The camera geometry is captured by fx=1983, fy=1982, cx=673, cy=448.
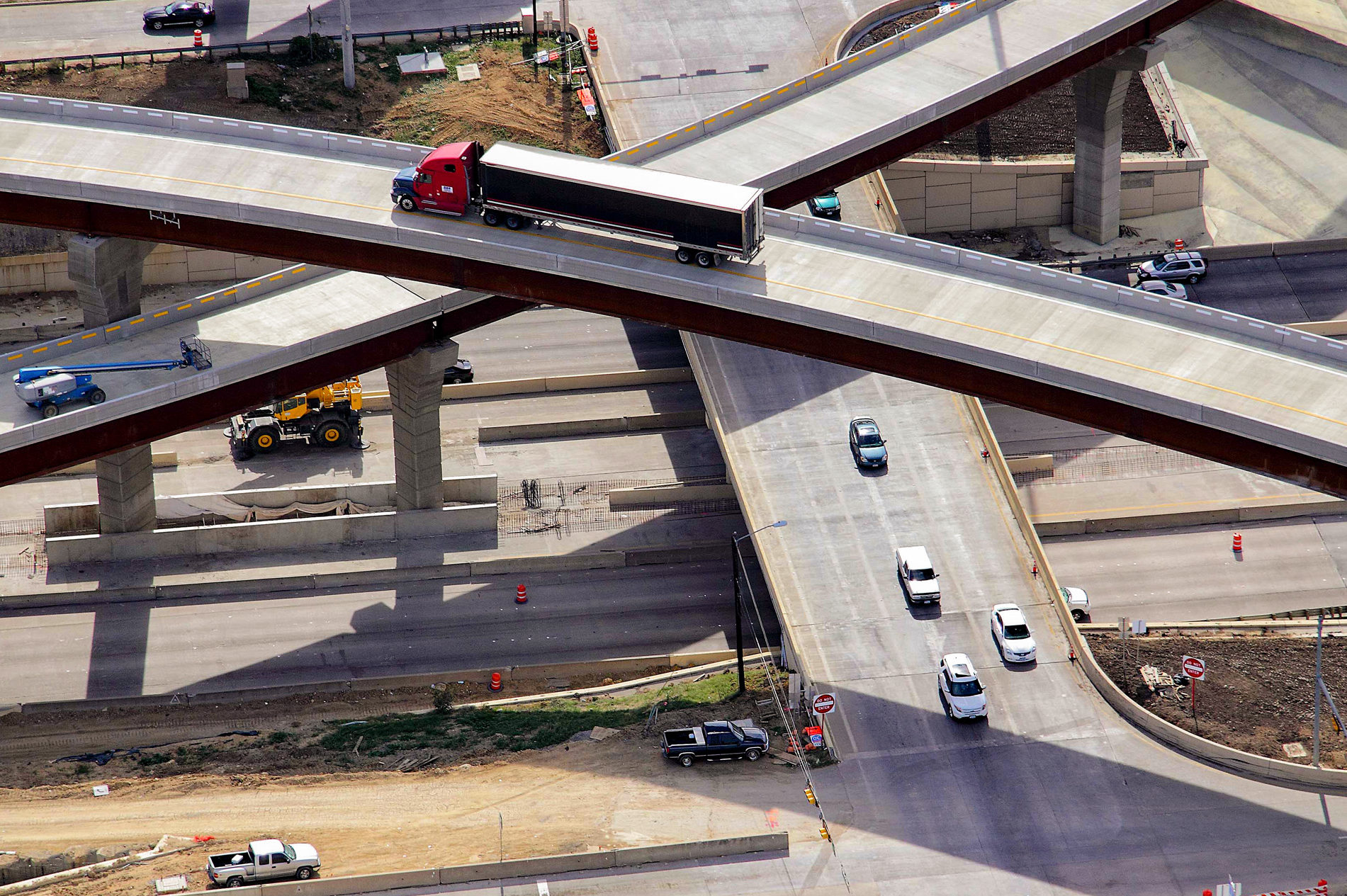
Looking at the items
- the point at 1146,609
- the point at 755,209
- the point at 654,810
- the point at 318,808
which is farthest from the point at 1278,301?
the point at 318,808

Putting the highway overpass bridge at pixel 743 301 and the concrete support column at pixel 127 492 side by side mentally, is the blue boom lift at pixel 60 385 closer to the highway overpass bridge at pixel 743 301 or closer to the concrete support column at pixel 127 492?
the highway overpass bridge at pixel 743 301

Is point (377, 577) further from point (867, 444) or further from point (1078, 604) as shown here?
point (1078, 604)

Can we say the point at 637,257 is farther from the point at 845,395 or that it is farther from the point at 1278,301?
the point at 1278,301

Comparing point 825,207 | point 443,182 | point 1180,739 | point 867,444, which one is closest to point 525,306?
point 443,182

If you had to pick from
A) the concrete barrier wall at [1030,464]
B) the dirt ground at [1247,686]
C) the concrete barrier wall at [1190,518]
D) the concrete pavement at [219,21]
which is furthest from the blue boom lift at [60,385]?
the concrete barrier wall at [1190,518]

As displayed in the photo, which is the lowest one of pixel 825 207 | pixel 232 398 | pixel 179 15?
pixel 825 207

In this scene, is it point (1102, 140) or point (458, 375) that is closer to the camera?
point (458, 375)

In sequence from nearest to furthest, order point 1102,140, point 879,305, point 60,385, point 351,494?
point 879,305 < point 60,385 < point 351,494 < point 1102,140

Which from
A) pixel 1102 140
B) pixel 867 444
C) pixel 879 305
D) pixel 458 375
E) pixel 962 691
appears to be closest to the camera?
pixel 962 691
